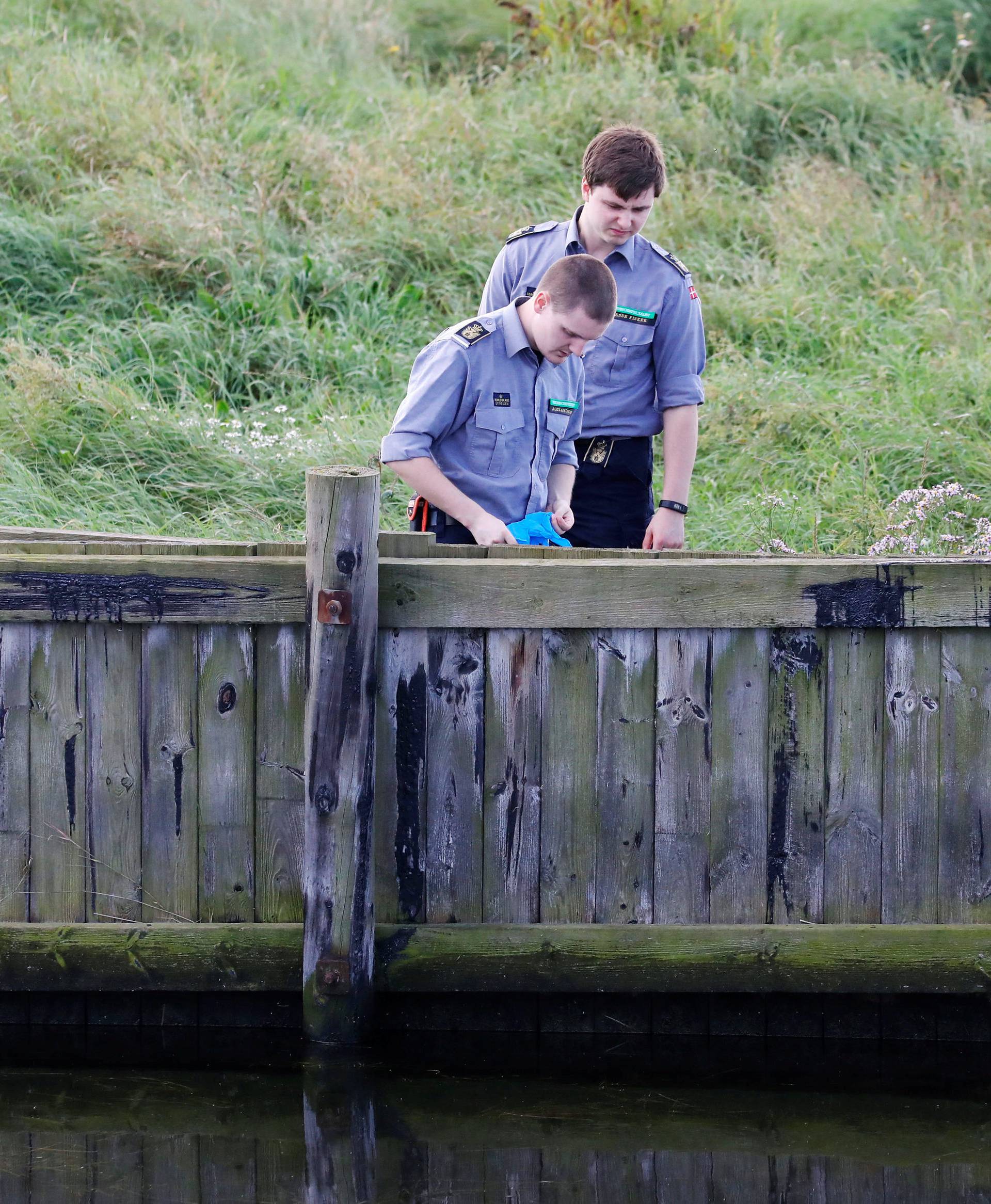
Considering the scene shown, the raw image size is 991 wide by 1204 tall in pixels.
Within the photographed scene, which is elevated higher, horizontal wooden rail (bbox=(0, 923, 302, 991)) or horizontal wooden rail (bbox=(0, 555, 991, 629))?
horizontal wooden rail (bbox=(0, 555, 991, 629))

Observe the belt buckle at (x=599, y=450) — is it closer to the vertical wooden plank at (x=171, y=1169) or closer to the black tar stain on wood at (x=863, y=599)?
the black tar stain on wood at (x=863, y=599)

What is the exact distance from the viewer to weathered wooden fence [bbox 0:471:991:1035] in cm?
321

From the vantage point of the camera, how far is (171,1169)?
9.71 feet

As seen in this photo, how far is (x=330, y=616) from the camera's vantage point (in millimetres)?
3119

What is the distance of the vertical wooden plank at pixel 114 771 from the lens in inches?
127

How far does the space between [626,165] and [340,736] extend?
1.88 m

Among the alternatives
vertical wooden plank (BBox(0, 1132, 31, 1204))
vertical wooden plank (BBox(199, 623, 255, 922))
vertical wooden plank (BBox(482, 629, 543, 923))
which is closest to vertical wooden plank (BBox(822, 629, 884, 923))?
vertical wooden plank (BBox(482, 629, 543, 923))

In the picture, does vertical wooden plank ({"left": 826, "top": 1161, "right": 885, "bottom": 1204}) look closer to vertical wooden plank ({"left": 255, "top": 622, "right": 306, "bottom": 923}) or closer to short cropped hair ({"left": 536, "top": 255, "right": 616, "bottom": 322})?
vertical wooden plank ({"left": 255, "top": 622, "right": 306, "bottom": 923})

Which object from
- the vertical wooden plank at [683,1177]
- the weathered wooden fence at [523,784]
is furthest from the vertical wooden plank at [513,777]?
the vertical wooden plank at [683,1177]

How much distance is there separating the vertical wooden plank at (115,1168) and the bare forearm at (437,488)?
166cm

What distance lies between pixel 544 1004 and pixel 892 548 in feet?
9.12

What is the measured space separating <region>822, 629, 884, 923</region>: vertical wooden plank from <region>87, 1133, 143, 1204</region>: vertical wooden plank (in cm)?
164

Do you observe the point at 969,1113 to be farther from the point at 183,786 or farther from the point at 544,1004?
the point at 183,786

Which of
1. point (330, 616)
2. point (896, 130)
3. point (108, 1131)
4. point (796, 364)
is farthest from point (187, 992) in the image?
point (896, 130)
